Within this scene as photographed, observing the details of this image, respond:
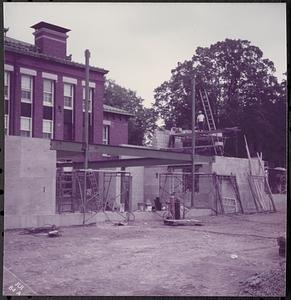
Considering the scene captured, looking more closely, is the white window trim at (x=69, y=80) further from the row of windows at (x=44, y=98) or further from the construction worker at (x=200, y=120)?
the construction worker at (x=200, y=120)

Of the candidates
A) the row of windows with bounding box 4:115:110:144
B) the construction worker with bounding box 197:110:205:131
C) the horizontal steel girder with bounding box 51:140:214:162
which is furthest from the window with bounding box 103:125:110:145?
the horizontal steel girder with bounding box 51:140:214:162

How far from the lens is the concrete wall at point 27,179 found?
15295 millimetres

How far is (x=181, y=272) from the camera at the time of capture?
981 centimetres

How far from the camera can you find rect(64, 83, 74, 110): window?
27308 millimetres

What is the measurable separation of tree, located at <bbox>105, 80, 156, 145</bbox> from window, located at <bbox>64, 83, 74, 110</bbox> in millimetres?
16268

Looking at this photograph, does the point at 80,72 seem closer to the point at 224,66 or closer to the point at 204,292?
the point at 224,66

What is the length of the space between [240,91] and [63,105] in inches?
401

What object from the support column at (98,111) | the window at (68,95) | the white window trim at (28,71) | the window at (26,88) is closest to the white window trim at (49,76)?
the white window trim at (28,71)

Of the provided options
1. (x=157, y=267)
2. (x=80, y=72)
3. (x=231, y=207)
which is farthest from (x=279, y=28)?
(x=80, y=72)

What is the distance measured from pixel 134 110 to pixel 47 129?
2669 cm

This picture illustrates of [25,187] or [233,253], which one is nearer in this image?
[233,253]

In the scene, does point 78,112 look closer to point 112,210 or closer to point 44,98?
point 44,98

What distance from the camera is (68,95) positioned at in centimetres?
2759

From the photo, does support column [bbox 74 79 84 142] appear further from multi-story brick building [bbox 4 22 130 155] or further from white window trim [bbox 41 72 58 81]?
white window trim [bbox 41 72 58 81]
